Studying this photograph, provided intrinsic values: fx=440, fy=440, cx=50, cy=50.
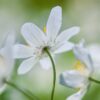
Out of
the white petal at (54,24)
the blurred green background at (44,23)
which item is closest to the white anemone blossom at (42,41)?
the white petal at (54,24)

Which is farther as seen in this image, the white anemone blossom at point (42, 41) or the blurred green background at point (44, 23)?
the blurred green background at point (44, 23)

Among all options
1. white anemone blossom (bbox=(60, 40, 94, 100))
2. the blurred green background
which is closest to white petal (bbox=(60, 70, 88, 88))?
white anemone blossom (bbox=(60, 40, 94, 100))

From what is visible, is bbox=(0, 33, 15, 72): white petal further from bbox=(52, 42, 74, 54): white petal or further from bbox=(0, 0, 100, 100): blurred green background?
bbox=(0, 0, 100, 100): blurred green background

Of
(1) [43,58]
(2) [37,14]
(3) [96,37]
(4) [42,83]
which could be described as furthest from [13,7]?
(1) [43,58]

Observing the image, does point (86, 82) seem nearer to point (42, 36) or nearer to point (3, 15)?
point (42, 36)

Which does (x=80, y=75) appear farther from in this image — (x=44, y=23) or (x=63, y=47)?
(x=44, y=23)

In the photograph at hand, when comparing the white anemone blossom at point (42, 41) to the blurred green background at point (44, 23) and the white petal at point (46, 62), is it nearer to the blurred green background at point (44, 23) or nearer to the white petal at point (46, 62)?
the white petal at point (46, 62)

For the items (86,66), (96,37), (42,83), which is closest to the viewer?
(86,66)
